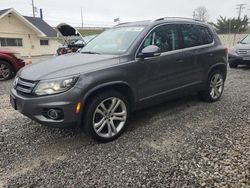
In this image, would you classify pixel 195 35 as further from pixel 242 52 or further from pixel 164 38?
pixel 242 52

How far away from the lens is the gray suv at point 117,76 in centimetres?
310

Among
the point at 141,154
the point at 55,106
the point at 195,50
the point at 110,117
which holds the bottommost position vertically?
the point at 141,154

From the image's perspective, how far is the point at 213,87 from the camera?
5.35 meters

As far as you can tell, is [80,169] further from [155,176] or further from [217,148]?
[217,148]

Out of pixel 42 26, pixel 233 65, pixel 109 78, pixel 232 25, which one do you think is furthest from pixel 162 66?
pixel 232 25

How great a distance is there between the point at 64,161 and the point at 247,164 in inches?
90.5

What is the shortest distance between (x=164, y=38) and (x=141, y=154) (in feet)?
6.97

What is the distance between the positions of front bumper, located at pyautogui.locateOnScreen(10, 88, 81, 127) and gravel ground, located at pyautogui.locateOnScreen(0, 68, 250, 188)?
0.50 metres

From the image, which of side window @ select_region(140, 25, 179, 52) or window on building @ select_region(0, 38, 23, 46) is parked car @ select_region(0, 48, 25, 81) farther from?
window on building @ select_region(0, 38, 23, 46)

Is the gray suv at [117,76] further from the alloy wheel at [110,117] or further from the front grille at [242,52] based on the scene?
the front grille at [242,52]

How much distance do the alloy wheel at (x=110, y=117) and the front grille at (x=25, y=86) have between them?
91cm

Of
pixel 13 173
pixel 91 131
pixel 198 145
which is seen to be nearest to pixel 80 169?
pixel 91 131

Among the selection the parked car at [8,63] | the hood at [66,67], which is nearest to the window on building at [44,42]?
the parked car at [8,63]

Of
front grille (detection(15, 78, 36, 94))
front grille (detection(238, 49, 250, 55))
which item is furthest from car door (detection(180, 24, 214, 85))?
front grille (detection(238, 49, 250, 55))
